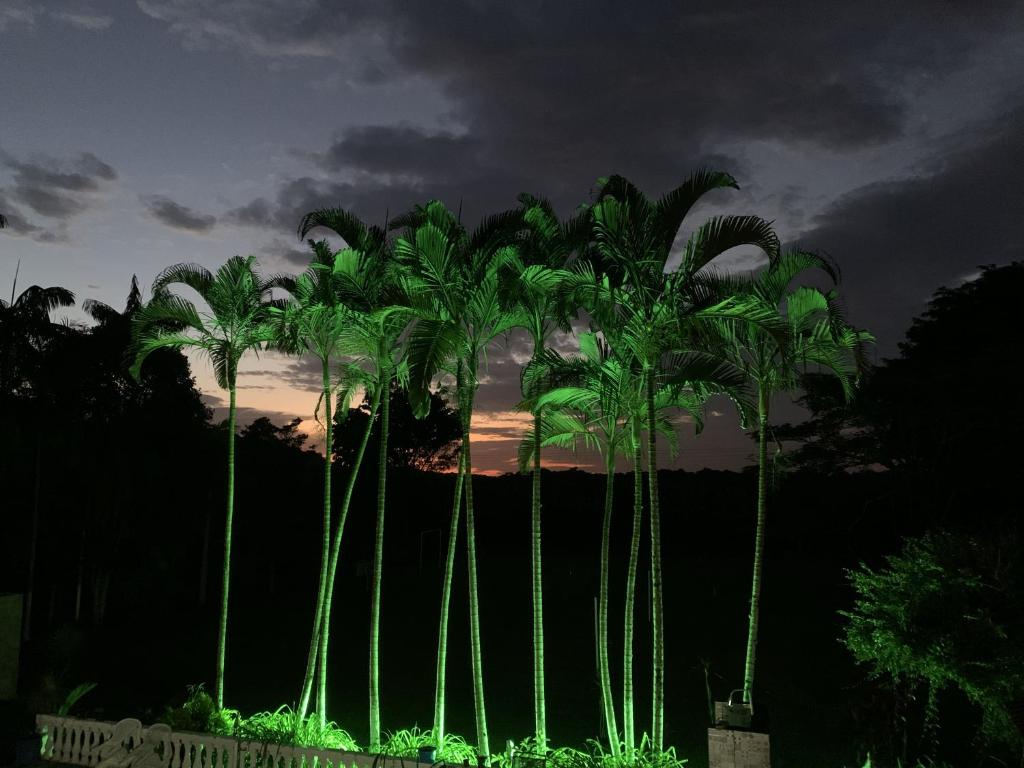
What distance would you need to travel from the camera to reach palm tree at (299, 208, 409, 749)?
817 centimetres

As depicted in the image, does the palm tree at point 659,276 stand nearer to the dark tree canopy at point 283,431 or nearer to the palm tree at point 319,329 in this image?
the palm tree at point 319,329

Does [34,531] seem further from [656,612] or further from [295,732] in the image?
[656,612]

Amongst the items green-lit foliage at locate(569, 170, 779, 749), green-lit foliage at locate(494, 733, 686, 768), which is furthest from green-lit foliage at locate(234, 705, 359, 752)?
green-lit foliage at locate(569, 170, 779, 749)

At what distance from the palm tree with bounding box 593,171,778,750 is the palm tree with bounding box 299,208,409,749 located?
224 cm

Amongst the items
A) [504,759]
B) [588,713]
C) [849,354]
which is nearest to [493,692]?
[588,713]

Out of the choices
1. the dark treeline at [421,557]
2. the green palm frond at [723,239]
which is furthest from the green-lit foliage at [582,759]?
the green palm frond at [723,239]

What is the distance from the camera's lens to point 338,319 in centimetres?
870

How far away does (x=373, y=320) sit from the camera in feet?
27.5

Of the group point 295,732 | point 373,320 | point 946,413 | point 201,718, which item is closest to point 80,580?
point 201,718

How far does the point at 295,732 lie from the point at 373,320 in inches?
170

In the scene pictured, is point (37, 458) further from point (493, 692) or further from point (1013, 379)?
point (1013, 379)

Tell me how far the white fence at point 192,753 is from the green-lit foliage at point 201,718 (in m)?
0.75

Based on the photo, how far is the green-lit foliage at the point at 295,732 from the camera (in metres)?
7.89

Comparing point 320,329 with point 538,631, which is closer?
point 538,631
